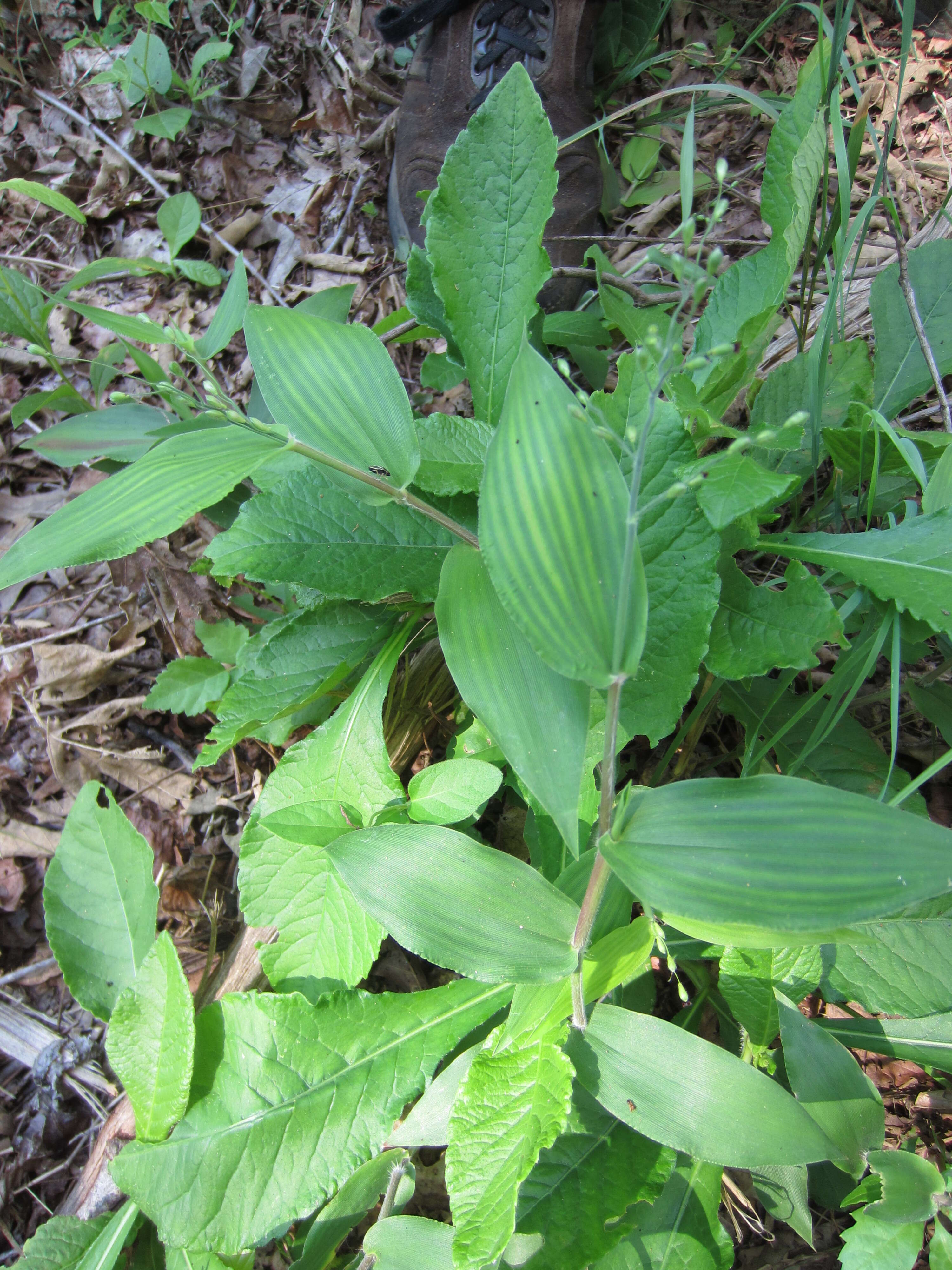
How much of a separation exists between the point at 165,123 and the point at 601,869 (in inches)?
104

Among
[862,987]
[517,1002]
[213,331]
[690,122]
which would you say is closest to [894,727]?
[862,987]

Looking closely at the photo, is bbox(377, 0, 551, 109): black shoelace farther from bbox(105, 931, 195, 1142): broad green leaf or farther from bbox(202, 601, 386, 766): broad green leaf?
bbox(105, 931, 195, 1142): broad green leaf

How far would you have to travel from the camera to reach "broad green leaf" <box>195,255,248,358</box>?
1483mm

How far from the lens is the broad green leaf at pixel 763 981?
1.00 m

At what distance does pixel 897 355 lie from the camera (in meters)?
1.28

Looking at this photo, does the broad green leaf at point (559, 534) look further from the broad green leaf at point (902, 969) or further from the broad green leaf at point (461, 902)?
the broad green leaf at point (902, 969)

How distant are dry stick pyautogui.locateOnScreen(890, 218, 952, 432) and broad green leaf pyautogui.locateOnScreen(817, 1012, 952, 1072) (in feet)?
3.06

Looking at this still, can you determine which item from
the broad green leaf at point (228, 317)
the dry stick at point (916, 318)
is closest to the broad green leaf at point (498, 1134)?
the dry stick at point (916, 318)

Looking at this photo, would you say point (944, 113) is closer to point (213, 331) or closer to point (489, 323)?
point (489, 323)

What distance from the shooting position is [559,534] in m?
0.65

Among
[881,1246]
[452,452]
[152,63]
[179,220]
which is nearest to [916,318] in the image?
[452,452]

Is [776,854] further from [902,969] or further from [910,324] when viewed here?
[910,324]

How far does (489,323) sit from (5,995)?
1.71 m

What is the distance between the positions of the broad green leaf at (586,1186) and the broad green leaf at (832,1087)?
0.21 m
